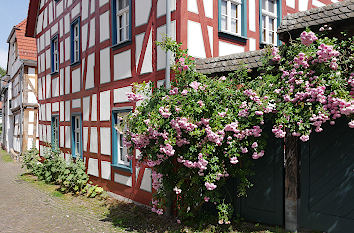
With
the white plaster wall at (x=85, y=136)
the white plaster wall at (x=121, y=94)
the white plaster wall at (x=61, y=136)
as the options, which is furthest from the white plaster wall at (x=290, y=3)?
the white plaster wall at (x=61, y=136)

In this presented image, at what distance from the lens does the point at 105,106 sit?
897cm

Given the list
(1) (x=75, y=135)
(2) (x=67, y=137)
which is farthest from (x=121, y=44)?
(2) (x=67, y=137)

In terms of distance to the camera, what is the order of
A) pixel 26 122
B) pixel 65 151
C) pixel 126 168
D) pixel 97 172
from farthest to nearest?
pixel 26 122
pixel 65 151
pixel 97 172
pixel 126 168

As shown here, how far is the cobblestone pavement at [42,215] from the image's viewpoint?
20.8 ft

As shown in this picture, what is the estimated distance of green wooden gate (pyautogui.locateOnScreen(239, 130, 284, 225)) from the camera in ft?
16.9

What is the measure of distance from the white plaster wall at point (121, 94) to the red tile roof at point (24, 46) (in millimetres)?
11652

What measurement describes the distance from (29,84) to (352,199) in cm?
1747

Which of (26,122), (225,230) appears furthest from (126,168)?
(26,122)

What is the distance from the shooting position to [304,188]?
4.86 m

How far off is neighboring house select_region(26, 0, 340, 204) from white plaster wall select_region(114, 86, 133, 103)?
24 mm

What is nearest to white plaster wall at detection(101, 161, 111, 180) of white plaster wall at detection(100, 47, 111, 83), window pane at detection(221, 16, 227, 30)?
white plaster wall at detection(100, 47, 111, 83)

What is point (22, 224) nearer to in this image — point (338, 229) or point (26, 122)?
point (338, 229)

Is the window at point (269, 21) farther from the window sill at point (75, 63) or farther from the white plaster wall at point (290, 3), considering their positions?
the window sill at point (75, 63)

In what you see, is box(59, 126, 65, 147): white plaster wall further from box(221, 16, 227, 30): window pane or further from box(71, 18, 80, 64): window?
box(221, 16, 227, 30): window pane
